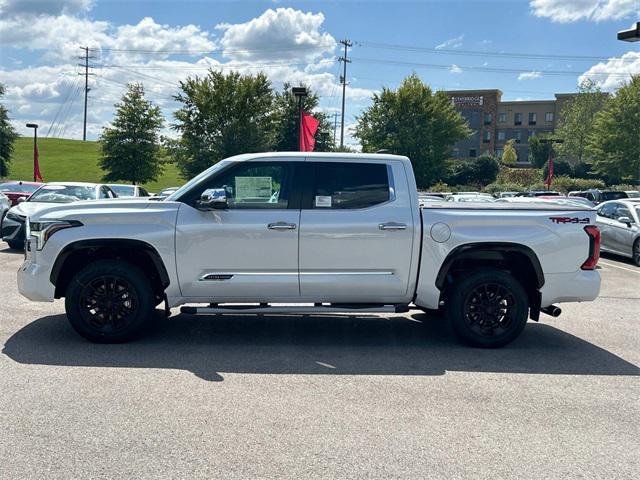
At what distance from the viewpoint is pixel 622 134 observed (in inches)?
1538

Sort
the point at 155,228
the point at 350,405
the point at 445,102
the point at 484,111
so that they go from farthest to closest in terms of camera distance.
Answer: the point at 484,111, the point at 445,102, the point at 155,228, the point at 350,405

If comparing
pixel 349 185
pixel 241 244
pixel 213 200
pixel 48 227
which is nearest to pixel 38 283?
pixel 48 227

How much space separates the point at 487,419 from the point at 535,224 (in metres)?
2.40

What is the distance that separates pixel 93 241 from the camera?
5652 millimetres

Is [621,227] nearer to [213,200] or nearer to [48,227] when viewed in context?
[213,200]

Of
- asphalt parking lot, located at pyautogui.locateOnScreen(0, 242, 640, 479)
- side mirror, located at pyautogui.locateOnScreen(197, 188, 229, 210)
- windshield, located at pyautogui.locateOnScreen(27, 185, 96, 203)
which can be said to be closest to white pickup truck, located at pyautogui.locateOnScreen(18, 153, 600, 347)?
side mirror, located at pyautogui.locateOnScreen(197, 188, 229, 210)

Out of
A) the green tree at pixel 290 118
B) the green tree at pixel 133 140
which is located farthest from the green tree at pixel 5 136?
the green tree at pixel 290 118

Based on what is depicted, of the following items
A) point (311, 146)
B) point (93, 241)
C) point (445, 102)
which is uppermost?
point (445, 102)

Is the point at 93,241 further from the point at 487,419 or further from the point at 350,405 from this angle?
the point at 487,419

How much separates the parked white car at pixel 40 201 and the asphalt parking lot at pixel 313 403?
6.22 m

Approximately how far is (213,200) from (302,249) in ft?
3.26

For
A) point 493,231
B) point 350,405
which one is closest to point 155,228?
point 350,405

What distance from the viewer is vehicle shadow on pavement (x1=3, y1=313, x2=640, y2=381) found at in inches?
207

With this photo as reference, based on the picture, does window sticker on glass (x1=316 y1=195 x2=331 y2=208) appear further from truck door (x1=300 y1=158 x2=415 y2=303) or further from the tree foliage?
the tree foliage
